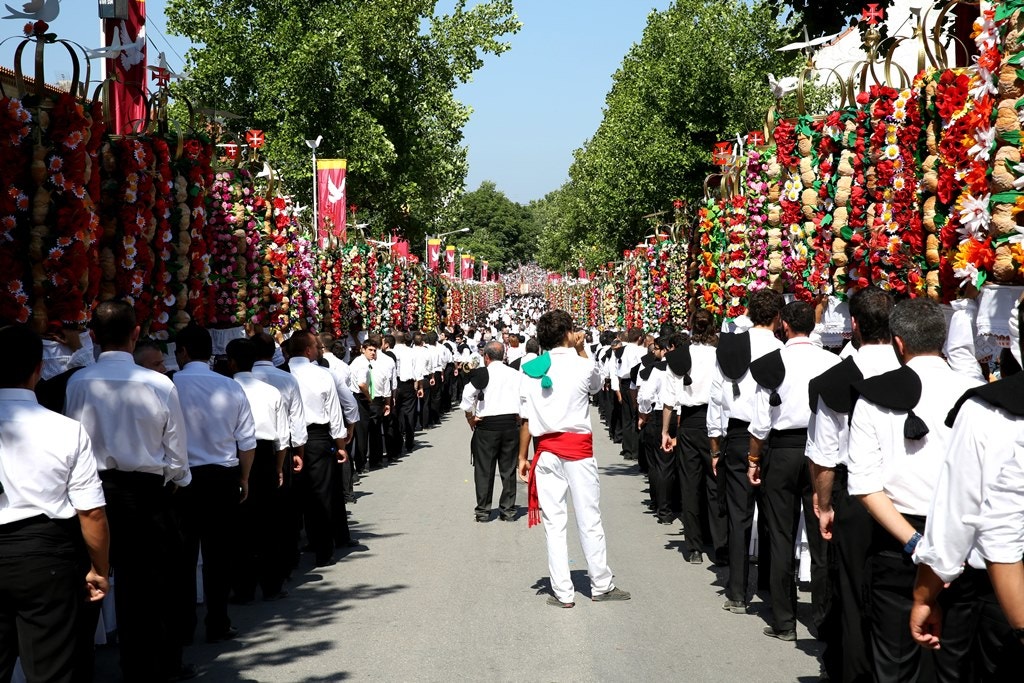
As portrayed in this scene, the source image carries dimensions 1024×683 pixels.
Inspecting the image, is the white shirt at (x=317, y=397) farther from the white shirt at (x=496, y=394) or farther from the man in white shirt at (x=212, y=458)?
the white shirt at (x=496, y=394)

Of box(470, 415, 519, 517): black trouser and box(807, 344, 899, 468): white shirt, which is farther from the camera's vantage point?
box(470, 415, 519, 517): black trouser

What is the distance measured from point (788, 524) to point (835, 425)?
6.11 feet

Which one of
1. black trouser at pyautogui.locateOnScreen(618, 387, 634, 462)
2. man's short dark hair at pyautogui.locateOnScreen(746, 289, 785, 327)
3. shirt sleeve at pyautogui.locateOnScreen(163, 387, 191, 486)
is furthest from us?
black trouser at pyautogui.locateOnScreen(618, 387, 634, 462)

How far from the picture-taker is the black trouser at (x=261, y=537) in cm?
895

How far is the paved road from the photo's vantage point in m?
6.81

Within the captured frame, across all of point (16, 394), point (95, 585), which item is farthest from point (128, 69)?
point (95, 585)

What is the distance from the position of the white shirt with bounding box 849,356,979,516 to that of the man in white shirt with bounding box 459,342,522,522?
8.23 m

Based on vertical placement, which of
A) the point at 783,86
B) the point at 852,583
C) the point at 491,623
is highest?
the point at 783,86

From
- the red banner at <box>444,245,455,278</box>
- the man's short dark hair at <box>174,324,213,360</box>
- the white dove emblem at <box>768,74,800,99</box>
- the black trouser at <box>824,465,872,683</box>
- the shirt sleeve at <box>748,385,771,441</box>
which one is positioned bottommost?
the black trouser at <box>824,465,872,683</box>

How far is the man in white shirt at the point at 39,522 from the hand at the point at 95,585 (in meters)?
0.10

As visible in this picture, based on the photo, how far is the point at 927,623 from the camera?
3.94m

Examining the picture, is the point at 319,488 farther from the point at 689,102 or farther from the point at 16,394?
the point at 689,102

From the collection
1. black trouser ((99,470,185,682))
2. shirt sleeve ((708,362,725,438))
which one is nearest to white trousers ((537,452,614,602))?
shirt sleeve ((708,362,725,438))

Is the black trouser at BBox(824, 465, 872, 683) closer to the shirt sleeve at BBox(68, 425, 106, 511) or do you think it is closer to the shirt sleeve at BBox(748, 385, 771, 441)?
the shirt sleeve at BBox(748, 385, 771, 441)
